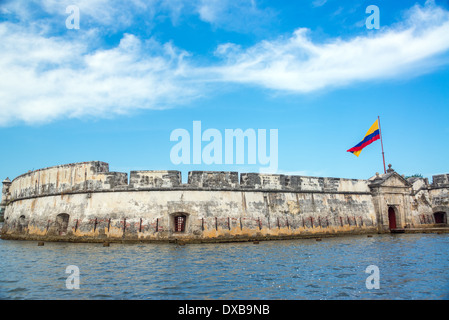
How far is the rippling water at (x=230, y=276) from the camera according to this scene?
5.32 meters

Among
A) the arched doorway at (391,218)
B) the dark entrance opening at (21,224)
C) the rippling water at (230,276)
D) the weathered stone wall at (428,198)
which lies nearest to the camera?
the rippling water at (230,276)

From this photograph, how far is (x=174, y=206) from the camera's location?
577 inches

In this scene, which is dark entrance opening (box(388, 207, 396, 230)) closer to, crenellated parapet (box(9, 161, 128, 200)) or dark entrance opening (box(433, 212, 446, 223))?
dark entrance opening (box(433, 212, 446, 223))

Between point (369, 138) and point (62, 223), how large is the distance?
17.8 m

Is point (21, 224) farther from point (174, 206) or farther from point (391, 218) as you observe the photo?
point (391, 218)

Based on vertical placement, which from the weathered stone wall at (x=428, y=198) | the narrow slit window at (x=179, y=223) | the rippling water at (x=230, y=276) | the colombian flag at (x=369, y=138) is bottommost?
the rippling water at (x=230, y=276)

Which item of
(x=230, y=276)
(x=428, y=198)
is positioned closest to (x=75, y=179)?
(x=230, y=276)

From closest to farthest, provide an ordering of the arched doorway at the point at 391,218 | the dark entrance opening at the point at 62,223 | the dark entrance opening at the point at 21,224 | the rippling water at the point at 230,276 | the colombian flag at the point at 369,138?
the rippling water at the point at 230,276 → the dark entrance opening at the point at 62,223 → the dark entrance opening at the point at 21,224 → the colombian flag at the point at 369,138 → the arched doorway at the point at 391,218

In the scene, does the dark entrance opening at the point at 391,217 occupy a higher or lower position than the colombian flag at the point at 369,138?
lower

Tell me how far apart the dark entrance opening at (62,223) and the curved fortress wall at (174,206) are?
0.15 feet

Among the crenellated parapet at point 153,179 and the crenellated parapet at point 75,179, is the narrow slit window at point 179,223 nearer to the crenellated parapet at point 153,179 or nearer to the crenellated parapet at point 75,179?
the crenellated parapet at point 153,179

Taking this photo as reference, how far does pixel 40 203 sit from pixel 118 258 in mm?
10166

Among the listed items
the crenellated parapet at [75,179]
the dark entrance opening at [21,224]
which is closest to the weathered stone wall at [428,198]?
the crenellated parapet at [75,179]
